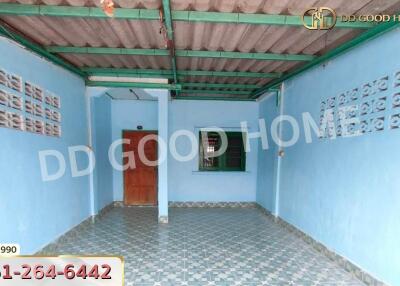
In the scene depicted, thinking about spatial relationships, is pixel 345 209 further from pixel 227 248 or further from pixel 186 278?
pixel 186 278

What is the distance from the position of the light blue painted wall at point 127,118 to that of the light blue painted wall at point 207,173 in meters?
0.60

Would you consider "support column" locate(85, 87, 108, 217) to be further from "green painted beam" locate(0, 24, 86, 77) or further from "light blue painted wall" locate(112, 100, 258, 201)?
"light blue painted wall" locate(112, 100, 258, 201)

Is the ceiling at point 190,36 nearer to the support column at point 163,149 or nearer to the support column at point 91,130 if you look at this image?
the support column at point 91,130

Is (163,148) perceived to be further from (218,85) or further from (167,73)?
(218,85)

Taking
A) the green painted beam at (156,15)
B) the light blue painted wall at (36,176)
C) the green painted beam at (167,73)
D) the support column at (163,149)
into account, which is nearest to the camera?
the green painted beam at (156,15)

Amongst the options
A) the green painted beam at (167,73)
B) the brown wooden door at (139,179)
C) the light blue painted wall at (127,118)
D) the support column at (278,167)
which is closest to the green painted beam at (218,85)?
the support column at (278,167)

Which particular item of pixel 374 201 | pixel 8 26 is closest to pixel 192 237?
pixel 374 201

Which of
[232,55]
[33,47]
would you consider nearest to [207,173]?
[232,55]

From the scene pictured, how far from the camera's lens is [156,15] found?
8.18ft

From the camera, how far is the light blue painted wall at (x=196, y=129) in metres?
6.63

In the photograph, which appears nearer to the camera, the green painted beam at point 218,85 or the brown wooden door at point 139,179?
the green painted beam at point 218,85

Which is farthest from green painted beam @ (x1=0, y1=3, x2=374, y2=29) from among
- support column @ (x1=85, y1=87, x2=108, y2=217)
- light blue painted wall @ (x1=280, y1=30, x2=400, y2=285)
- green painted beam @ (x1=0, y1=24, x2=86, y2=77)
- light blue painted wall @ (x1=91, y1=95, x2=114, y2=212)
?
light blue painted wall @ (x1=91, y1=95, x2=114, y2=212)

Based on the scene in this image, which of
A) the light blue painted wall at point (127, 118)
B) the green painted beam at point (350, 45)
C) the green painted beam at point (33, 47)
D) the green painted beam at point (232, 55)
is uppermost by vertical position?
the green painted beam at point (232, 55)

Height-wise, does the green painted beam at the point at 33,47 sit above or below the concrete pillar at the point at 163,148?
above
